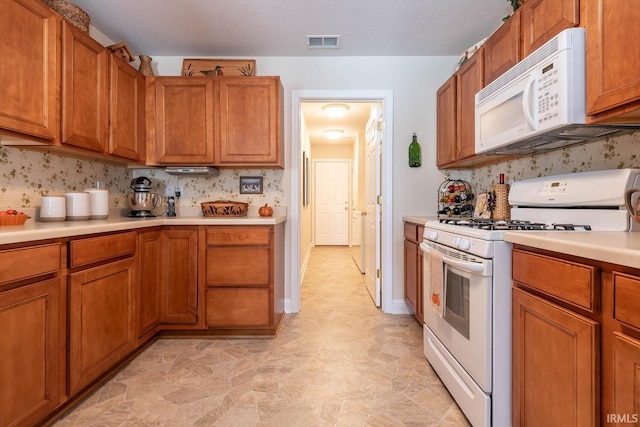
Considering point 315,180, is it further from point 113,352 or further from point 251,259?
point 113,352

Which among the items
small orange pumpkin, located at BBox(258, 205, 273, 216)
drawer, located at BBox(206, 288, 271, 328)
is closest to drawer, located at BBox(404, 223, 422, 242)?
small orange pumpkin, located at BBox(258, 205, 273, 216)

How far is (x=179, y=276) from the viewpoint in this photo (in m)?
2.44

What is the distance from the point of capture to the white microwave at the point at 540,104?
1.35 m

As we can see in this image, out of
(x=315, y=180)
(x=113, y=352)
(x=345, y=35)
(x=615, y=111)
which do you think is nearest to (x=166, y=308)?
(x=113, y=352)

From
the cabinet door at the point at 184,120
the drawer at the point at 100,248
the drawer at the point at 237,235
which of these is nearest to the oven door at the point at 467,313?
the drawer at the point at 237,235

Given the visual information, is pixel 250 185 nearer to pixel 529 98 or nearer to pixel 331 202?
pixel 529 98

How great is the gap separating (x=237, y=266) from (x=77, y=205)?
1094mm

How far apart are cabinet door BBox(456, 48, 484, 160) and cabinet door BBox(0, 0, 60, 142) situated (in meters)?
2.55

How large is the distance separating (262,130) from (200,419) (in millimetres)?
2046

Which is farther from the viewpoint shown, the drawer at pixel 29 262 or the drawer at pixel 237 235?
the drawer at pixel 237 235

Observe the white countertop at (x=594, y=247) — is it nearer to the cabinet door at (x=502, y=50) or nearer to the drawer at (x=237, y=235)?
the cabinet door at (x=502, y=50)

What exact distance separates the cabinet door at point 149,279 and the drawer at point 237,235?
38 centimetres

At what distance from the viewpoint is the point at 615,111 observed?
121 centimetres

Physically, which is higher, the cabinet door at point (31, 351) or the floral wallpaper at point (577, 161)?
the floral wallpaper at point (577, 161)
